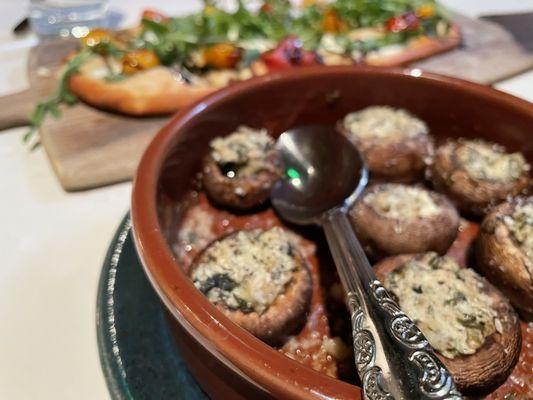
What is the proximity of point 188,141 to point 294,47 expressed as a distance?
2.92 ft

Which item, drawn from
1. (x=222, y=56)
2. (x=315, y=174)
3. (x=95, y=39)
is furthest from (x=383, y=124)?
(x=95, y=39)

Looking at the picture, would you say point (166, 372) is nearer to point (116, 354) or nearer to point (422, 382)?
point (116, 354)

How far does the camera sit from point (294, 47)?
184 cm

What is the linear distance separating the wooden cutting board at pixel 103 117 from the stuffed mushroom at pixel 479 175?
76cm

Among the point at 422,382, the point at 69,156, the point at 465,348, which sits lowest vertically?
the point at 69,156

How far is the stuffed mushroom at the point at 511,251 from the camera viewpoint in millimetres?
923

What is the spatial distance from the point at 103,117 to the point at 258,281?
3.24ft

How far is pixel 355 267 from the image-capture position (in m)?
0.81

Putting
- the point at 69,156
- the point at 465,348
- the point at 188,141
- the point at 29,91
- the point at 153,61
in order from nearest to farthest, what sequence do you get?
the point at 465,348
the point at 188,141
the point at 69,156
the point at 29,91
the point at 153,61

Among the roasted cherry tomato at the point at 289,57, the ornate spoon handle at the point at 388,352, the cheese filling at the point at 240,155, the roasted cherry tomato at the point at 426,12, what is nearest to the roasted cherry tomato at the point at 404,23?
the roasted cherry tomato at the point at 426,12

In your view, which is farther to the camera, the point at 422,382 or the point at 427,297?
the point at 427,297

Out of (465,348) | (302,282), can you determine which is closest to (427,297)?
(465,348)

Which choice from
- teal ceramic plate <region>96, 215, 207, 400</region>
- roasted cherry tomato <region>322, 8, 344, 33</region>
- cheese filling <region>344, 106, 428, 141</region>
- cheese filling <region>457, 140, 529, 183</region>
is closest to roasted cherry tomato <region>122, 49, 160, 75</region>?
roasted cherry tomato <region>322, 8, 344, 33</region>

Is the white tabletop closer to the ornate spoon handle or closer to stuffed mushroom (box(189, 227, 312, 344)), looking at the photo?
stuffed mushroom (box(189, 227, 312, 344))
